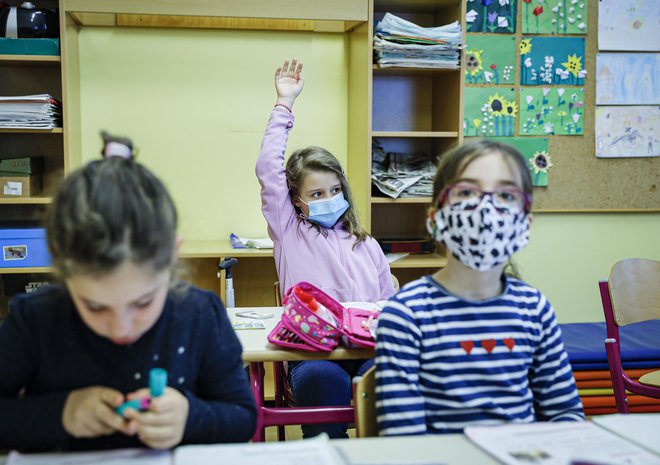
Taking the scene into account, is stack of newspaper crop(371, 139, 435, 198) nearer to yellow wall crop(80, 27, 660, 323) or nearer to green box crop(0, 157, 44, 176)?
yellow wall crop(80, 27, 660, 323)

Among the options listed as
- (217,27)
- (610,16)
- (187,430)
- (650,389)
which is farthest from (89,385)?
(610,16)

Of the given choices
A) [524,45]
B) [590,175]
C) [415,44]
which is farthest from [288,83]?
[590,175]

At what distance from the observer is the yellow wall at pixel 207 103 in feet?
11.2

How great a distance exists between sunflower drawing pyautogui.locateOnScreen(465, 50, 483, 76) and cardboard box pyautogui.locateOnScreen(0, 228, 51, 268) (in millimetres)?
2295

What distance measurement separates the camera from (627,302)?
2.27m

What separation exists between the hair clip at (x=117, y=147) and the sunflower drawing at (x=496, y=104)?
9.26ft

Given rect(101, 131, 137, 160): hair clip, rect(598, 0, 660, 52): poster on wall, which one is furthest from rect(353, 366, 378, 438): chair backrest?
rect(598, 0, 660, 52): poster on wall

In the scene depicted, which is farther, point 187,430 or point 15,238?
point 15,238

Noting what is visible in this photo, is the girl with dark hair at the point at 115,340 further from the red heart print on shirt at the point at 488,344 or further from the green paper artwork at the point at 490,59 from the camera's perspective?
the green paper artwork at the point at 490,59

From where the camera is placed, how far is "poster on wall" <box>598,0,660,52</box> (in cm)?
367

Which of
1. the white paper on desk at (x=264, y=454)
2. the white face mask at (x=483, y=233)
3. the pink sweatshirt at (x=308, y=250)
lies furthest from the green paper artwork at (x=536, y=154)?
the white paper on desk at (x=264, y=454)

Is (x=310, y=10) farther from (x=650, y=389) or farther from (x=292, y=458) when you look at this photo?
(x=292, y=458)

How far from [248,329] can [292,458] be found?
104cm

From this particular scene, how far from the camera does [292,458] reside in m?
0.99
